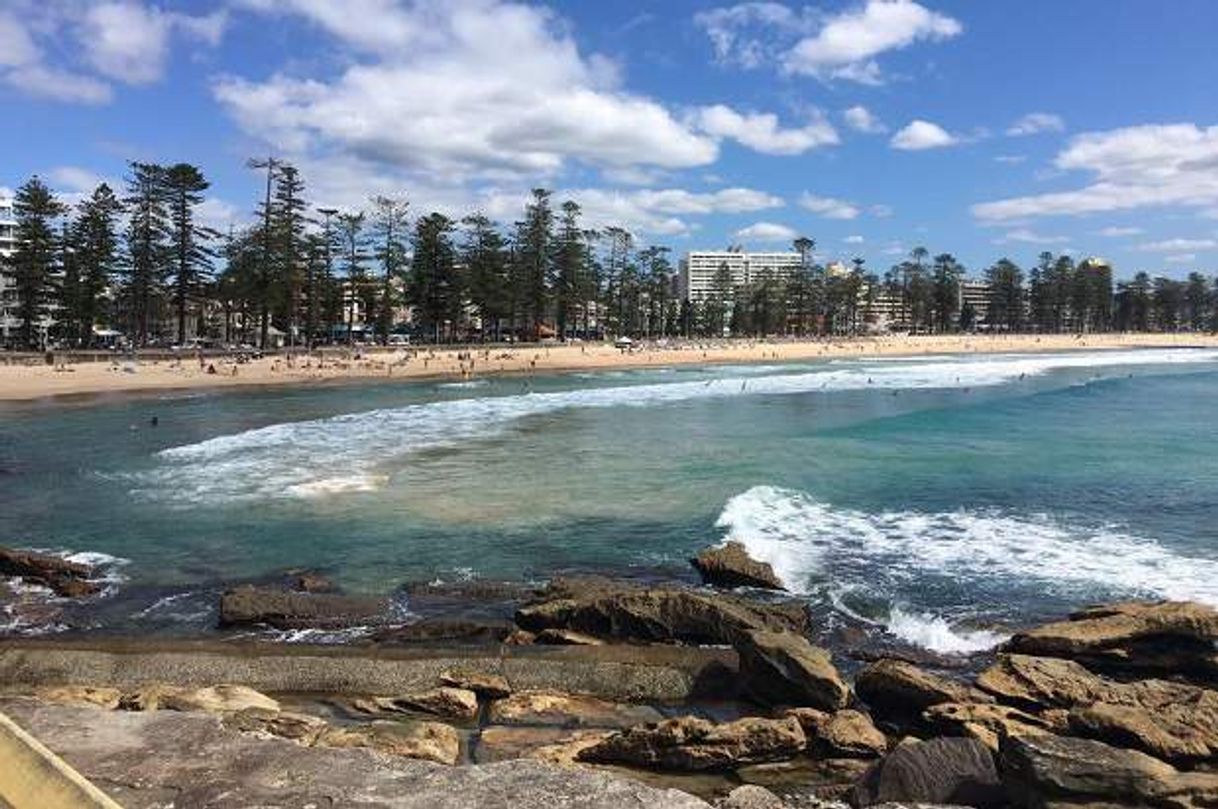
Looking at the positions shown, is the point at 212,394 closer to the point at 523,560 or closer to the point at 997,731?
the point at 523,560

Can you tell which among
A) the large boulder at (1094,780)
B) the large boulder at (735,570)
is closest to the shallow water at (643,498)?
the large boulder at (735,570)

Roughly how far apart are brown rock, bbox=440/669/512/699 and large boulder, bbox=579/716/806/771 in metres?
1.92

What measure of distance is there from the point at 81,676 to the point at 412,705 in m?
3.74

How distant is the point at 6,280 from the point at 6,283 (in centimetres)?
132

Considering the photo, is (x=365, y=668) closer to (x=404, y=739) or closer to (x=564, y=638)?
(x=404, y=739)

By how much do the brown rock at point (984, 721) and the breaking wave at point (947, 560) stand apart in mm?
2863

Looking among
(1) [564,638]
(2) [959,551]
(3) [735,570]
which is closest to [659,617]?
(1) [564,638]

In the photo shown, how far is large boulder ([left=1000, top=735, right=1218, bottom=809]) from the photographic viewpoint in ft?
20.2

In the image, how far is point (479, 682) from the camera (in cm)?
991

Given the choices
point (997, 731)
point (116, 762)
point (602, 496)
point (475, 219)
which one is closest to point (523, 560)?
point (602, 496)

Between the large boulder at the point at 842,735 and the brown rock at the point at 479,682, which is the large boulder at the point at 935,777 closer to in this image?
the large boulder at the point at 842,735

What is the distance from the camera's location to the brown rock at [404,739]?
7621mm

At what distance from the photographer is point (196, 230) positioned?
67.8 metres

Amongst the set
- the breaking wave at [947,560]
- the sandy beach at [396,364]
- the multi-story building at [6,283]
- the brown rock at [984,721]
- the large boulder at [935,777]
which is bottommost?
the breaking wave at [947,560]
